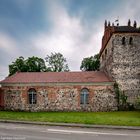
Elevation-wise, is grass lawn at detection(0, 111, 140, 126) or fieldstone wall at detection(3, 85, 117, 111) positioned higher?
fieldstone wall at detection(3, 85, 117, 111)

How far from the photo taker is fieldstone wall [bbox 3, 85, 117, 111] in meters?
38.6

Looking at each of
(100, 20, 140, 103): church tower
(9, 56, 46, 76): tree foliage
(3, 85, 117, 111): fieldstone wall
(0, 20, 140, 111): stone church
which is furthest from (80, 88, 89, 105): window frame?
(9, 56, 46, 76): tree foliage

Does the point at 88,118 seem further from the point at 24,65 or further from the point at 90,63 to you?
the point at 90,63

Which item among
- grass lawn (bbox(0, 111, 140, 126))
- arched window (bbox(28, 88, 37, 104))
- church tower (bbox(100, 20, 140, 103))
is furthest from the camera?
arched window (bbox(28, 88, 37, 104))

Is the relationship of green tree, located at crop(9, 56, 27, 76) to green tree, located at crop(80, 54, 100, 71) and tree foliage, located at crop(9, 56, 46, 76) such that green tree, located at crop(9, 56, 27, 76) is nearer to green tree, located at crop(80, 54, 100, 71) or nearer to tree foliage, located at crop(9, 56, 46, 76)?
tree foliage, located at crop(9, 56, 46, 76)

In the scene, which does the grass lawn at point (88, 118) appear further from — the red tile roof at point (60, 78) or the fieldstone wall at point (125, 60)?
the red tile roof at point (60, 78)

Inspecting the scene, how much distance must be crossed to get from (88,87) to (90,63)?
29.5m

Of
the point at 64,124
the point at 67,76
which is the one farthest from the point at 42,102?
the point at 64,124

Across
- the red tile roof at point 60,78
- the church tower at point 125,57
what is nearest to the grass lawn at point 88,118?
the church tower at point 125,57

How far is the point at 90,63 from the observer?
68.1m

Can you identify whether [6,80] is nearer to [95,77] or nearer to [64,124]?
[95,77]

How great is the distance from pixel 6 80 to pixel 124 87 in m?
16.6

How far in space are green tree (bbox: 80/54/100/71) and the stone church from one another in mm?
26215

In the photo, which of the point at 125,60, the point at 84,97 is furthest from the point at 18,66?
the point at 125,60
